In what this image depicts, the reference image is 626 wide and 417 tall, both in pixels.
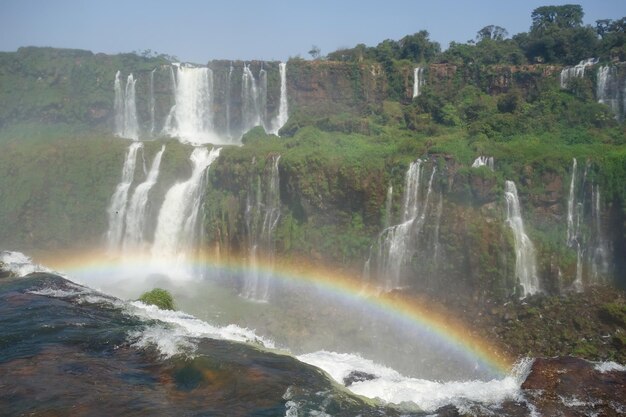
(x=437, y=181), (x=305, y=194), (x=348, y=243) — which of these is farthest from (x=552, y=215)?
(x=305, y=194)

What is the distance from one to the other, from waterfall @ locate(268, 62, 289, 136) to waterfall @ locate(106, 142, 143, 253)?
40.2 feet

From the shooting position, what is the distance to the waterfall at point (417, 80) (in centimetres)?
4034

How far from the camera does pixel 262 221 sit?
86.7ft

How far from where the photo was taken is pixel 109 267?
2955 cm

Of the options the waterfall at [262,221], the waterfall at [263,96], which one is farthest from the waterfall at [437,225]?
the waterfall at [263,96]

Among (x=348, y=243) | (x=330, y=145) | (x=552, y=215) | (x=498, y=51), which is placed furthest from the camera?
(x=498, y=51)

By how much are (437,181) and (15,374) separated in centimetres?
1767

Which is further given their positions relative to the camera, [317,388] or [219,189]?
[219,189]

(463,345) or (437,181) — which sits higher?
(437,181)

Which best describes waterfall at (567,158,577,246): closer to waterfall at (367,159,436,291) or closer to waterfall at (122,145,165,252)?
waterfall at (367,159,436,291)

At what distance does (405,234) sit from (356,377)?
12051 mm

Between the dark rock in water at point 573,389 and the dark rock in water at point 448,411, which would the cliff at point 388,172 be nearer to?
the dark rock in water at point 573,389

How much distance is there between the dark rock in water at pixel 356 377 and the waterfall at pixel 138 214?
2124cm

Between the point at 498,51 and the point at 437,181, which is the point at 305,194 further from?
the point at 498,51
